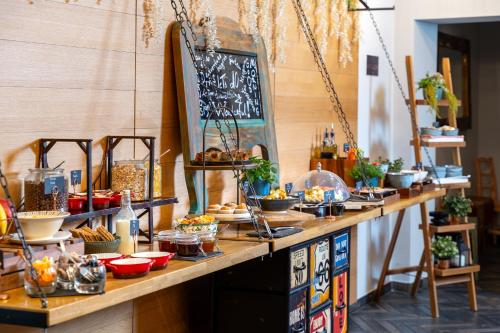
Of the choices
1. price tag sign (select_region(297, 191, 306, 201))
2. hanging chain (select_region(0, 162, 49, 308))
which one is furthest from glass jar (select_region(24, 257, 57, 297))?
price tag sign (select_region(297, 191, 306, 201))

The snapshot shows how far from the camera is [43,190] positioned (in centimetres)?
296

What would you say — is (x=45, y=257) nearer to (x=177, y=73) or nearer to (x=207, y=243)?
(x=207, y=243)

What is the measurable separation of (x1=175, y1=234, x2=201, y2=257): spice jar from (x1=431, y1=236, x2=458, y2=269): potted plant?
3618 millimetres

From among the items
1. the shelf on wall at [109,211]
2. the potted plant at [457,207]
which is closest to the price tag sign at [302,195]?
the shelf on wall at [109,211]

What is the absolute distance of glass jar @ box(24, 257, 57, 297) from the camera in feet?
7.97

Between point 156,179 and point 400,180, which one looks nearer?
point 156,179

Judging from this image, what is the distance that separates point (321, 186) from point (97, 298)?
7.53 feet

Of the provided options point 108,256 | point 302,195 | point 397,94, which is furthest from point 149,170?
point 397,94

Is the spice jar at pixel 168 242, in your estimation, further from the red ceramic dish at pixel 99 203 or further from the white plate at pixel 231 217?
the white plate at pixel 231 217

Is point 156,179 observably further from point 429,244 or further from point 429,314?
point 429,314

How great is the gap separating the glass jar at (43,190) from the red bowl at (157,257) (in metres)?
0.34

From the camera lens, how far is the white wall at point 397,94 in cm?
648

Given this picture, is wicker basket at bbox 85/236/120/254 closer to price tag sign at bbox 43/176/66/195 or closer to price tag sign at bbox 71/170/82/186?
price tag sign at bbox 43/176/66/195

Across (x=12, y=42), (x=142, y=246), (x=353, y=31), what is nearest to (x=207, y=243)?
(x=142, y=246)
